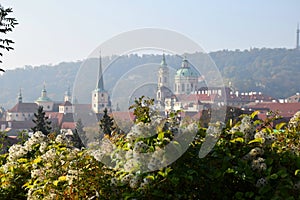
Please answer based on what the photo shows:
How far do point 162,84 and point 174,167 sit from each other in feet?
4.69

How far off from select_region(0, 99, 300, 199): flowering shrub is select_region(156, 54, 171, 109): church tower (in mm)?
710

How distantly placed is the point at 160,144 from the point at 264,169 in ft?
1.59

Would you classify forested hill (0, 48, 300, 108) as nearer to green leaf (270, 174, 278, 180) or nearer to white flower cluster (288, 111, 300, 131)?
white flower cluster (288, 111, 300, 131)

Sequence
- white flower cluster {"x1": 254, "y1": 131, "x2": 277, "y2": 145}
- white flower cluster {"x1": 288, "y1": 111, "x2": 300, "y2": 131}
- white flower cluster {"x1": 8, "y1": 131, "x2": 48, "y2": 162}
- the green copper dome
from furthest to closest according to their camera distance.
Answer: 1. the green copper dome
2. white flower cluster {"x1": 8, "y1": 131, "x2": 48, "y2": 162}
3. white flower cluster {"x1": 288, "y1": 111, "x2": 300, "y2": 131}
4. white flower cluster {"x1": 254, "y1": 131, "x2": 277, "y2": 145}

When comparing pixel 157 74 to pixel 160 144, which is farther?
pixel 157 74

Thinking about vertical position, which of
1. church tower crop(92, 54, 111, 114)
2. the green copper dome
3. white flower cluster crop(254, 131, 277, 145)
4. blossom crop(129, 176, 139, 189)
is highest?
the green copper dome

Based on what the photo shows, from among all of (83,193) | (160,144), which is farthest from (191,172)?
(83,193)

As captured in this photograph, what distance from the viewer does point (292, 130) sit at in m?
2.87

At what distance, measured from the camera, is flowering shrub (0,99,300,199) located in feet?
8.00

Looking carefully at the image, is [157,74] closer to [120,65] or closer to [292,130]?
[120,65]

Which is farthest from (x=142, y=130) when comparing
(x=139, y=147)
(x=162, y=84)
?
(x=162, y=84)

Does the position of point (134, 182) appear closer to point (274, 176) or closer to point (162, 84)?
point (274, 176)

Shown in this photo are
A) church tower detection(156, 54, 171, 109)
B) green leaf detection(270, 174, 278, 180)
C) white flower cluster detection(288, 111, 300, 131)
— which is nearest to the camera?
green leaf detection(270, 174, 278, 180)

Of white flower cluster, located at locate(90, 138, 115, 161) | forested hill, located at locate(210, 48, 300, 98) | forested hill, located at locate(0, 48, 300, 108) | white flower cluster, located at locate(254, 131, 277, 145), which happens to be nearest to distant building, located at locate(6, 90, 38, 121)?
forested hill, located at locate(0, 48, 300, 108)
